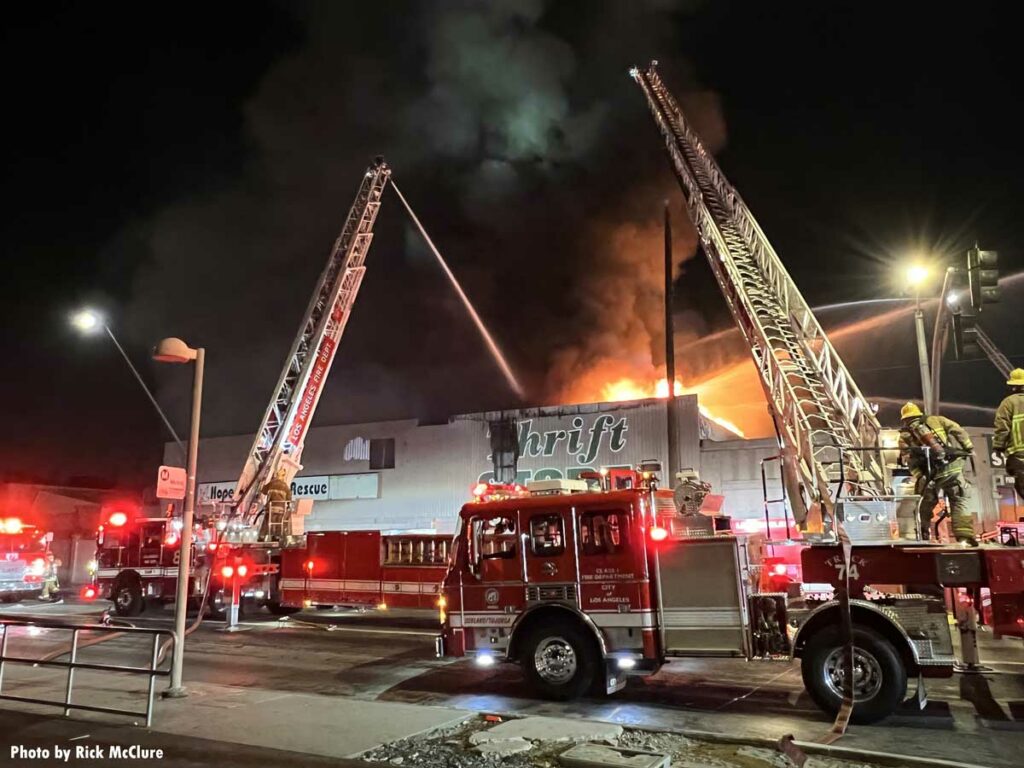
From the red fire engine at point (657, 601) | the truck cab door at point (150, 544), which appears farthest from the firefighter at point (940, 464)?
the truck cab door at point (150, 544)

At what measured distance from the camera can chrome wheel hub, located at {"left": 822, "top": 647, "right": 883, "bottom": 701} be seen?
21.7ft

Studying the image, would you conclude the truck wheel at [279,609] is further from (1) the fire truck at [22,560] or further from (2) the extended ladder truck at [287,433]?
(1) the fire truck at [22,560]

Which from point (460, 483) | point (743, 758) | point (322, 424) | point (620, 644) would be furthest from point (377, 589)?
point (322, 424)

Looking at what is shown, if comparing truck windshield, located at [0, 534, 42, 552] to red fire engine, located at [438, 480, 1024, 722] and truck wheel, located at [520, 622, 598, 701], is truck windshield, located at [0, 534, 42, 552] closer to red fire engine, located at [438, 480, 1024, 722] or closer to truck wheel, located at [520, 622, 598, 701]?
red fire engine, located at [438, 480, 1024, 722]

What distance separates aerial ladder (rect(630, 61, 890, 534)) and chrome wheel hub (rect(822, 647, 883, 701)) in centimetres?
358

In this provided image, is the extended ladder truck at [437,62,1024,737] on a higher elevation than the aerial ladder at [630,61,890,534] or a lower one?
lower

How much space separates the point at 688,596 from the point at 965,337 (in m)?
5.96

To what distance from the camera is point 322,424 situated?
33.7 metres

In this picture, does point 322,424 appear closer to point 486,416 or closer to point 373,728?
point 486,416

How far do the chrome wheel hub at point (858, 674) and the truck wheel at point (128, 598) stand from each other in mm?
15064

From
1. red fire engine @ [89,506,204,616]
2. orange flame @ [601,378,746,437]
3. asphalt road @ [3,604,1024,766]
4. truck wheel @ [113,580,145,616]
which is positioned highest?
orange flame @ [601,378,746,437]

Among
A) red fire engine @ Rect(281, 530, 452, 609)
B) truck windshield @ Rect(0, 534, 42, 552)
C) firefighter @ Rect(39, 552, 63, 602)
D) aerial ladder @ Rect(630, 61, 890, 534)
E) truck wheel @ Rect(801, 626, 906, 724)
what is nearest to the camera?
truck wheel @ Rect(801, 626, 906, 724)

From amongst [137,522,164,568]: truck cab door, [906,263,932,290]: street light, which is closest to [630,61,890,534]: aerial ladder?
[906,263,932,290]: street light

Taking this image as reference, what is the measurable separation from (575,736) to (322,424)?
29077mm
